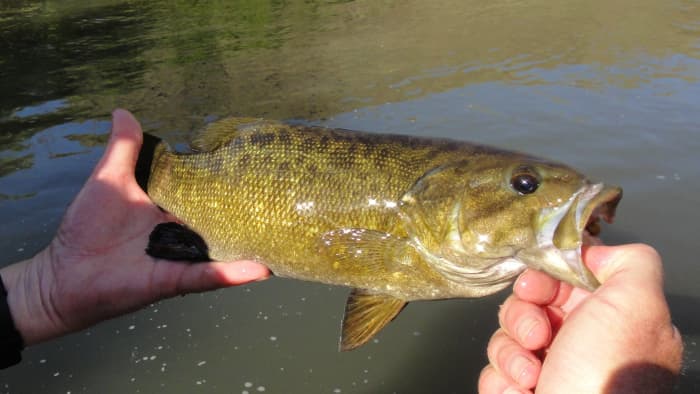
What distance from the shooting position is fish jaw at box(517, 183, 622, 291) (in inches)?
95.0

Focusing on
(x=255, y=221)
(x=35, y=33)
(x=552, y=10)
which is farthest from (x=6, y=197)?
(x=552, y=10)

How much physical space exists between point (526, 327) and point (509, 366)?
0.73 feet

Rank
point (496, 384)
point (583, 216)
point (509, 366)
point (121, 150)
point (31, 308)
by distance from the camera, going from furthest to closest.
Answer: point (121, 150), point (31, 308), point (496, 384), point (509, 366), point (583, 216)

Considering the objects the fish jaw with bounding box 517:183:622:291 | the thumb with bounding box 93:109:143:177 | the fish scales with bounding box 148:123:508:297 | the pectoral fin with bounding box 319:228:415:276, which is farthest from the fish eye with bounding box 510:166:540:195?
the thumb with bounding box 93:109:143:177

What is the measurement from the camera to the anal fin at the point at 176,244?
333cm

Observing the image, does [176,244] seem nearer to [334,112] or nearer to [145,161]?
[145,161]

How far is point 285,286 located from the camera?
5.87 meters

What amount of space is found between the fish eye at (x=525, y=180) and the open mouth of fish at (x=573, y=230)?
0.15 metres

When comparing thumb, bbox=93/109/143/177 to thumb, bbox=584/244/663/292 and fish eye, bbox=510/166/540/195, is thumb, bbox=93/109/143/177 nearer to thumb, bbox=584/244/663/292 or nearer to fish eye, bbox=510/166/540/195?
fish eye, bbox=510/166/540/195

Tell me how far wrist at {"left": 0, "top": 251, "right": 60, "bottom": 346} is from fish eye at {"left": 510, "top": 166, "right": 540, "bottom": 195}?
2.89 meters

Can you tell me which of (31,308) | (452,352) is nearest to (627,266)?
(452,352)

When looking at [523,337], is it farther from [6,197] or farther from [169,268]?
[6,197]

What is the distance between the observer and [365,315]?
305cm

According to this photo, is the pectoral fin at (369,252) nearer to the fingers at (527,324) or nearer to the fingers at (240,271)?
the fingers at (240,271)
